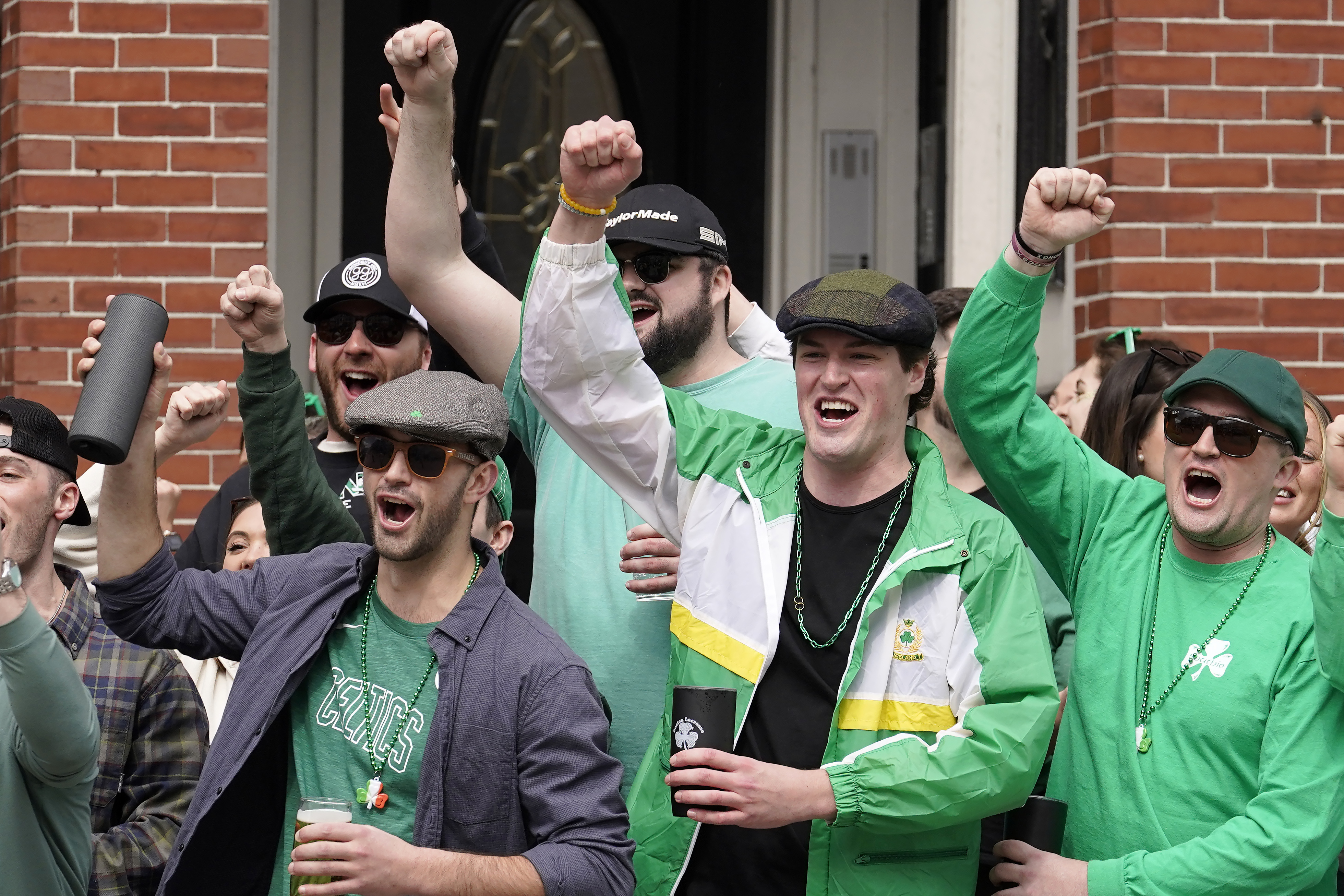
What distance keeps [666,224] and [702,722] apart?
1.43m

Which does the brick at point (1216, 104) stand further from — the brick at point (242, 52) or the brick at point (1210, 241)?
the brick at point (242, 52)

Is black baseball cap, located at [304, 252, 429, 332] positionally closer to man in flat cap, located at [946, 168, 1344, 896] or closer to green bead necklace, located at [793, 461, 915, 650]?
green bead necklace, located at [793, 461, 915, 650]

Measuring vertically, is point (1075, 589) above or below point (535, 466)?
below

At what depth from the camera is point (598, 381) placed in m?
3.02

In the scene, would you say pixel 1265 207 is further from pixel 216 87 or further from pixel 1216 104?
pixel 216 87

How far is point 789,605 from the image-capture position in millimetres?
2963

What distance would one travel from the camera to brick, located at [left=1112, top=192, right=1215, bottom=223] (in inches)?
209

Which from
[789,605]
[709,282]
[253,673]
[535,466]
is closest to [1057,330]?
[709,282]

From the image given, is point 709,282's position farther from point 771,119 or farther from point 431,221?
point 771,119

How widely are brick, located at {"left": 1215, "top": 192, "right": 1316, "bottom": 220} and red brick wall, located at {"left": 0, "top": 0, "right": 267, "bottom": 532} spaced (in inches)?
127

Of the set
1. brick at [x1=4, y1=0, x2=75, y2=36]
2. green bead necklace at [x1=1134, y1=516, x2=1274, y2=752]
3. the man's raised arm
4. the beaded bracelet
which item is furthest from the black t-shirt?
brick at [x1=4, y1=0, x2=75, y2=36]

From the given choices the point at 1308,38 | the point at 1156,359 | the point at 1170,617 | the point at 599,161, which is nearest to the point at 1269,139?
the point at 1308,38

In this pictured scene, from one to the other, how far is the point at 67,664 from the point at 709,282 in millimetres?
1668

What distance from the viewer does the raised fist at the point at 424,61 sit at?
3.09 m
